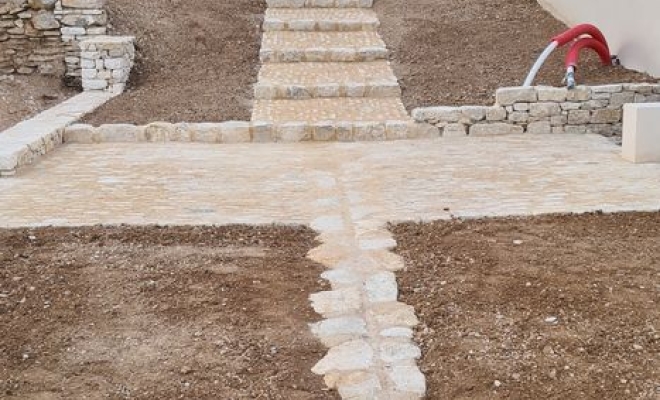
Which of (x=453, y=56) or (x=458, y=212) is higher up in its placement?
(x=453, y=56)

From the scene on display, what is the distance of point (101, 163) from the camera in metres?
7.89

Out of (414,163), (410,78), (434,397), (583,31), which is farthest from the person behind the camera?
(410,78)

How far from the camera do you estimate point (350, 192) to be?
21.9 feet

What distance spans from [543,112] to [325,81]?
312cm

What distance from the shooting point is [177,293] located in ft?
15.3

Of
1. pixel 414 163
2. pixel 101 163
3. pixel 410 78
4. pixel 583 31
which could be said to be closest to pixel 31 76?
pixel 101 163

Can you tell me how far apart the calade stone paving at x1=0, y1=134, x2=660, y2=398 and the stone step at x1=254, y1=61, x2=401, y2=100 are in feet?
6.24

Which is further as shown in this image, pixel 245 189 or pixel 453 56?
pixel 453 56

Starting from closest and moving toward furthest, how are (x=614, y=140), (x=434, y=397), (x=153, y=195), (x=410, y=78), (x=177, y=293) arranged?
1. (x=434, y=397)
2. (x=177, y=293)
3. (x=153, y=195)
4. (x=614, y=140)
5. (x=410, y=78)

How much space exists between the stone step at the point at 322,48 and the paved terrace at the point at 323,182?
3.39m

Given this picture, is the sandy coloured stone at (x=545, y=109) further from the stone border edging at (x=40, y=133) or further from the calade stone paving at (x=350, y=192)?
the stone border edging at (x=40, y=133)

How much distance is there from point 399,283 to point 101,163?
4.22m

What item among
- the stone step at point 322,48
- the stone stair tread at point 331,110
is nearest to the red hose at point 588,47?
the stone stair tread at point 331,110

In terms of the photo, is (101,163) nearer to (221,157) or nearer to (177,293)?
(221,157)
